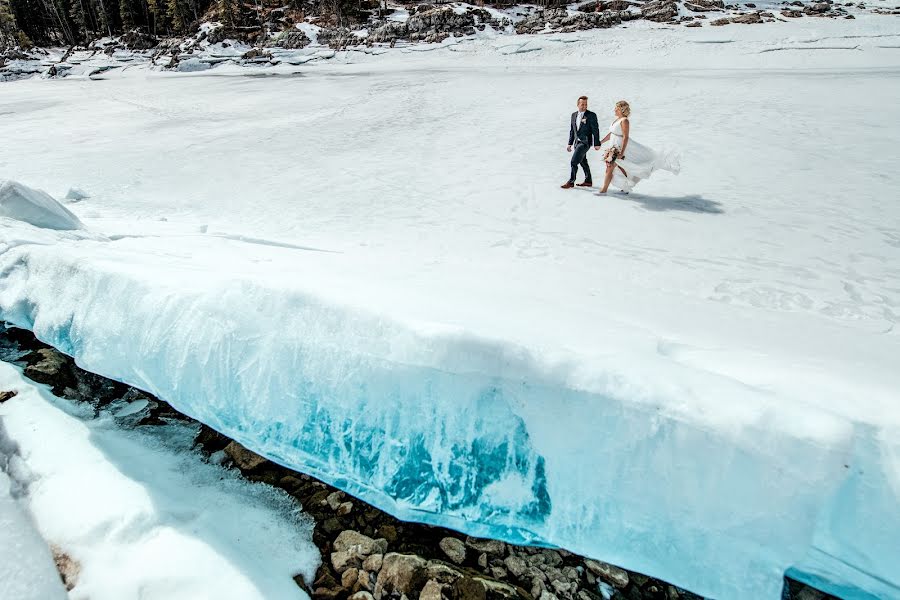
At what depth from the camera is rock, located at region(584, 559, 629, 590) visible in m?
2.21

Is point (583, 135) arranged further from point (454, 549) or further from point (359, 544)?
point (359, 544)

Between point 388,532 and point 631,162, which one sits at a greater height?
point 631,162

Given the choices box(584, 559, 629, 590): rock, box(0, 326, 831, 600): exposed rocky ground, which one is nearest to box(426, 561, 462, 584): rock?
box(0, 326, 831, 600): exposed rocky ground

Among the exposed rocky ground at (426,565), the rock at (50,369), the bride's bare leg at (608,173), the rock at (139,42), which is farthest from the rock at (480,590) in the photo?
the rock at (139,42)

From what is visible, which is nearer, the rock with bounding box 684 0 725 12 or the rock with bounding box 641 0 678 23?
the rock with bounding box 641 0 678 23

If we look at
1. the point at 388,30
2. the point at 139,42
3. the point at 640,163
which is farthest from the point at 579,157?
the point at 139,42

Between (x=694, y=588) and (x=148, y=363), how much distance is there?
3.04 metres

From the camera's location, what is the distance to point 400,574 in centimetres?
218

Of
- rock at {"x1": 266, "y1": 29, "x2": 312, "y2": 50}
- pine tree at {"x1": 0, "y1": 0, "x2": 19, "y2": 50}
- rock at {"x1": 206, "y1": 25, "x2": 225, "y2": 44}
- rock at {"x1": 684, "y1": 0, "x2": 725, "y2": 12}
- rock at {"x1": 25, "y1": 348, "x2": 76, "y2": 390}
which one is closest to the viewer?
rock at {"x1": 25, "y1": 348, "x2": 76, "y2": 390}

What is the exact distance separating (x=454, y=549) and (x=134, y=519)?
1653mm

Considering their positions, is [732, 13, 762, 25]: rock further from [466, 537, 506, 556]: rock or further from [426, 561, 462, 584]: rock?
[426, 561, 462, 584]: rock

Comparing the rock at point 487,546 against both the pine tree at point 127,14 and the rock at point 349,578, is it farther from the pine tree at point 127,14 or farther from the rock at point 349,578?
the pine tree at point 127,14

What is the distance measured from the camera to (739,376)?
6.59 feet

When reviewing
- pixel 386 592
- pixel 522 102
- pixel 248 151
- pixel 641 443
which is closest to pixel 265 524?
pixel 386 592
